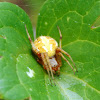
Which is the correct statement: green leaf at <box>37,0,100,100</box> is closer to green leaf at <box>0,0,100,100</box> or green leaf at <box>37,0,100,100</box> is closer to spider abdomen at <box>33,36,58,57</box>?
green leaf at <box>0,0,100,100</box>

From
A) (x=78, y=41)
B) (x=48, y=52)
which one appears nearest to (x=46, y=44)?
(x=48, y=52)

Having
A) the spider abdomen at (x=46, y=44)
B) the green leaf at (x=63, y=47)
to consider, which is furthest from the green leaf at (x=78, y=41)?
the spider abdomen at (x=46, y=44)

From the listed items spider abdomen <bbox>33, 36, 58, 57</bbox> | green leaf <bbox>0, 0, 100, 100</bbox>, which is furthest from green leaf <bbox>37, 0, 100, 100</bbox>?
spider abdomen <bbox>33, 36, 58, 57</bbox>

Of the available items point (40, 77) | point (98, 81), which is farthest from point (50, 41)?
point (98, 81)

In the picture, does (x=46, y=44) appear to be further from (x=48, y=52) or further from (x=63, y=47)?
(x=63, y=47)

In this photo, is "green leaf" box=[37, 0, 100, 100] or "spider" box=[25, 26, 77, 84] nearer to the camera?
"green leaf" box=[37, 0, 100, 100]

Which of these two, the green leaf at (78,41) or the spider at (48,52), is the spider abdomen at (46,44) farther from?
the green leaf at (78,41)
